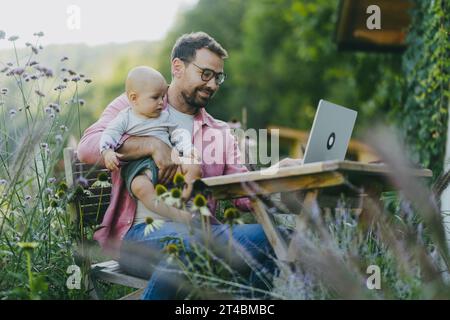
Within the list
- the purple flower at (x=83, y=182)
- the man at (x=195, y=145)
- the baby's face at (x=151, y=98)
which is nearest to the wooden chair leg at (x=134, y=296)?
the man at (x=195, y=145)

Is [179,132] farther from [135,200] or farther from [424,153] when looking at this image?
[424,153]

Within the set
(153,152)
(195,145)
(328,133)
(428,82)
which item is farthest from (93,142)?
(428,82)

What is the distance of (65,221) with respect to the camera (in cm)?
362

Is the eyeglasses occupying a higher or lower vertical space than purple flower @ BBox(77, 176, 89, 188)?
higher

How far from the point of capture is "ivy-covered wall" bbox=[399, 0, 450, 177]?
5977 millimetres

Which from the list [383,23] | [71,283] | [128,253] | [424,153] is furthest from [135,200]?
[383,23]

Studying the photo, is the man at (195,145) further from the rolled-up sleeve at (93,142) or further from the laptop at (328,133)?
the laptop at (328,133)

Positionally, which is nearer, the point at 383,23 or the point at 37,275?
the point at 37,275

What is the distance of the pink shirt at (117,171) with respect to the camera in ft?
11.1

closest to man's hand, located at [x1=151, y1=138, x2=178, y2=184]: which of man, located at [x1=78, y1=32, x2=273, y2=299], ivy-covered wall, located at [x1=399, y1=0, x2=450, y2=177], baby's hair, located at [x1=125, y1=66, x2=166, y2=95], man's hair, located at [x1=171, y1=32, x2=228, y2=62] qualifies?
man, located at [x1=78, y1=32, x2=273, y2=299]

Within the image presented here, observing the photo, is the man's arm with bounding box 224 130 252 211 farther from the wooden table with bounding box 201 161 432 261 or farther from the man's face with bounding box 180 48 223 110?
the wooden table with bounding box 201 161 432 261

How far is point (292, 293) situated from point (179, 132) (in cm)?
105

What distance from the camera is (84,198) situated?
140 inches

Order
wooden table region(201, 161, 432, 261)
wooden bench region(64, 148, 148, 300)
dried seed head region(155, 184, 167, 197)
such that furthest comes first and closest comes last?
wooden bench region(64, 148, 148, 300), dried seed head region(155, 184, 167, 197), wooden table region(201, 161, 432, 261)
